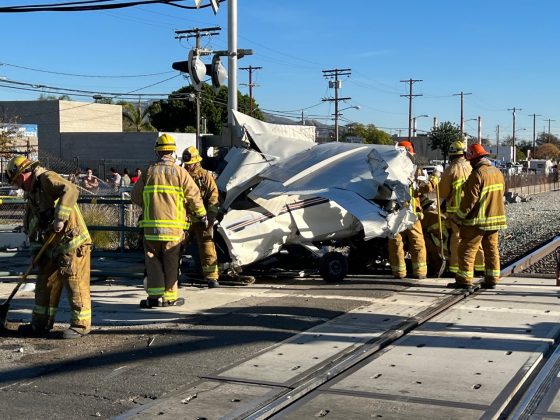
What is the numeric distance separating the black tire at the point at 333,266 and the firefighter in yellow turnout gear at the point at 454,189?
61.7 inches

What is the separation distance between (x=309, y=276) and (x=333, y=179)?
179 centimetres

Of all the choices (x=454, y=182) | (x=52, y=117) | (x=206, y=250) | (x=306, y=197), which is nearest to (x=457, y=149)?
(x=454, y=182)

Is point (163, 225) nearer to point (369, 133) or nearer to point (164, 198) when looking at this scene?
point (164, 198)

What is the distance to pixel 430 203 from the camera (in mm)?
10883

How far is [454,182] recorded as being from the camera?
1028 cm

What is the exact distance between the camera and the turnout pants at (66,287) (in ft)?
22.5

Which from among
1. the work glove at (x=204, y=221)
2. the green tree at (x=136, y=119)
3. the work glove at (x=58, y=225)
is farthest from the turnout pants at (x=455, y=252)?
the green tree at (x=136, y=119)

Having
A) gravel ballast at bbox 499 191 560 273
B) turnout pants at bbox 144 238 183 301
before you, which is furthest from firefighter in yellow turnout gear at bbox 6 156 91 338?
gravel ballast at bbox 499 191 560 273

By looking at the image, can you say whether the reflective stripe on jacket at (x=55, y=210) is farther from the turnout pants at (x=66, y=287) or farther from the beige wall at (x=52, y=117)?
the beige wall at (x=52, y=117)

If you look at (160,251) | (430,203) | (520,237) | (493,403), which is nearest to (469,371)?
(493,403)

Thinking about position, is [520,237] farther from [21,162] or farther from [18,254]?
[21,162]

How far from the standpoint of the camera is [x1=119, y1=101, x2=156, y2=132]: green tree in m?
72.7

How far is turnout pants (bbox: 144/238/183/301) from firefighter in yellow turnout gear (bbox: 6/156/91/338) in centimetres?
105

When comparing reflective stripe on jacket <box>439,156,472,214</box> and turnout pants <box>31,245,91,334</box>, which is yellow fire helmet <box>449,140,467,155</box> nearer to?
reflective stripe on jacket <box>439,156,472,214</box>
